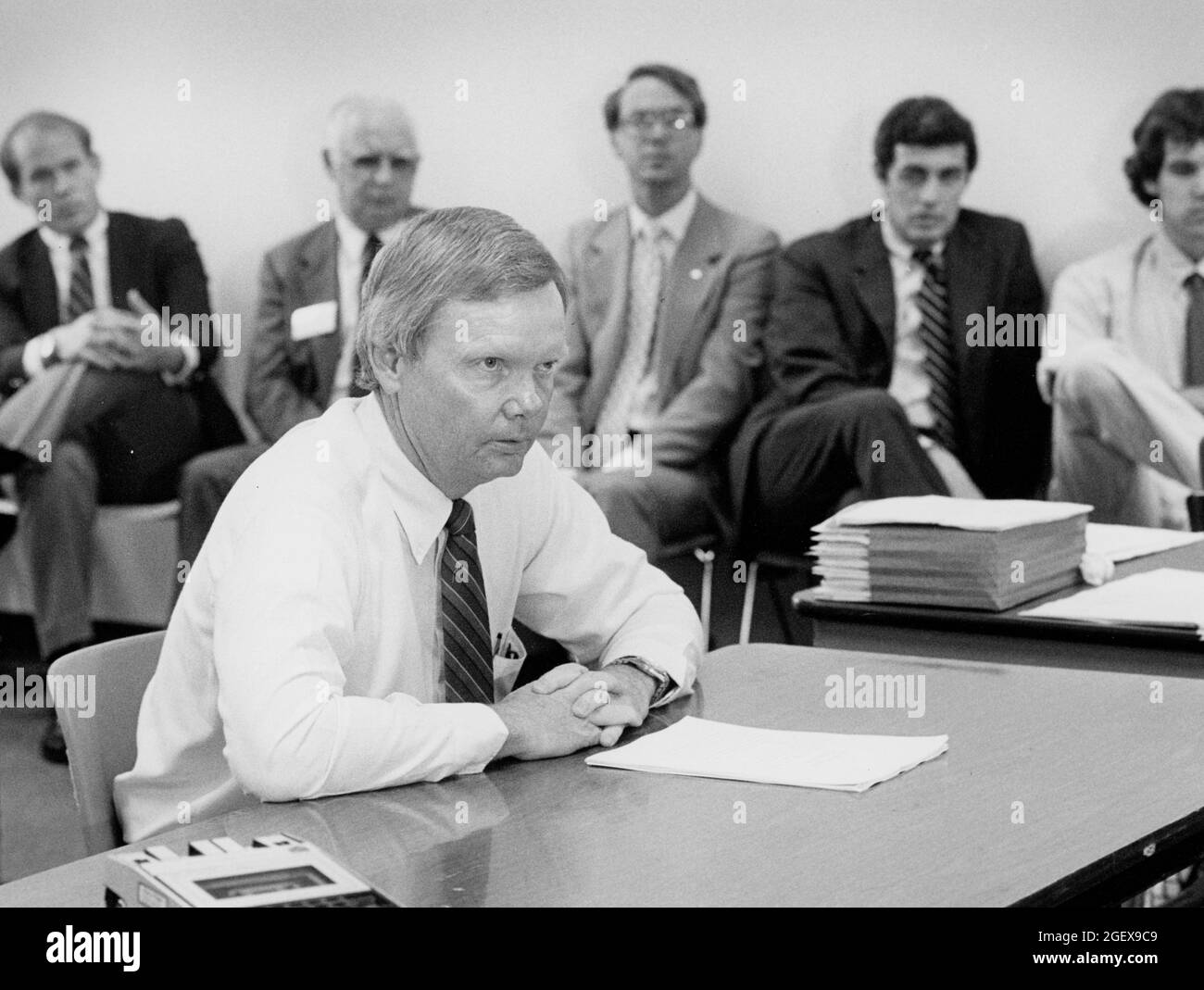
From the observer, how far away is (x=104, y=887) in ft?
4.26

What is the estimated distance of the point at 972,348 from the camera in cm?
430

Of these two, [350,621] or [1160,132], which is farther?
[1160,132]

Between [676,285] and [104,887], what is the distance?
3494mm

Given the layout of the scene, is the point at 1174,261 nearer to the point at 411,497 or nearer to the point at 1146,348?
the point at 1146,348

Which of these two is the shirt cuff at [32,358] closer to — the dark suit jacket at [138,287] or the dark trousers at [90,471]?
the dark suit jacket at [138,287]

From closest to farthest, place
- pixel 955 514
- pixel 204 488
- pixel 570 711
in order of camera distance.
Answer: pixel 570 711, pixel 955 514, pixel 204 488

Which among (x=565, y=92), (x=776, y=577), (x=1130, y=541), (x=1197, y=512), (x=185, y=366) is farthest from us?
(x=185, y=366)

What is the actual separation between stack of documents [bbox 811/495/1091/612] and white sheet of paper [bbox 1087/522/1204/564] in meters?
0.18

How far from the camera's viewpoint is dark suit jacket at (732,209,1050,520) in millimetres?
4301

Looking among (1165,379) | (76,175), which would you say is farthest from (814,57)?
(76,175)

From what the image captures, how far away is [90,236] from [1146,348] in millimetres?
3283

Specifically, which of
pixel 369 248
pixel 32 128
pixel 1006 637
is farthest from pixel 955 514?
pixel 32 128
